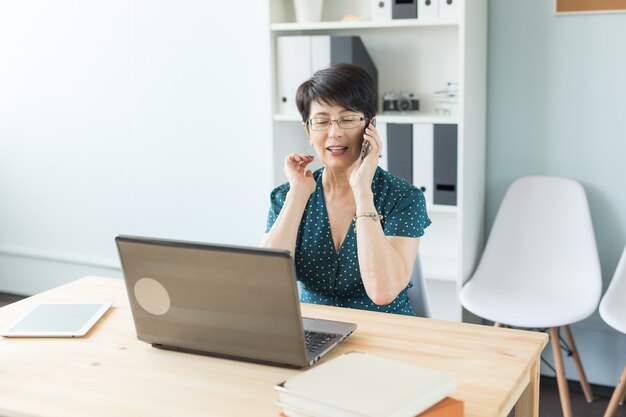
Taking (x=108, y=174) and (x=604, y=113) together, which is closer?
(x=604, y=113)

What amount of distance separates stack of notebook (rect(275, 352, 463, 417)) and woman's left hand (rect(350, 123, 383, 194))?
741 mm

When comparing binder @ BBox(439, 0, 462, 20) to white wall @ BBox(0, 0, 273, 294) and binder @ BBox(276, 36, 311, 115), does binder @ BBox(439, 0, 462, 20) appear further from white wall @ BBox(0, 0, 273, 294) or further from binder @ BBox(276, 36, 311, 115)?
white wall @ BBox(0, 0, 273, 294)

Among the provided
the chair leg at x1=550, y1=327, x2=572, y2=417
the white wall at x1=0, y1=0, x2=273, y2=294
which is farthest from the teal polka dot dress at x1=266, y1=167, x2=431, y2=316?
the white wall at x1=0, y1=0, x2=273, y2=294

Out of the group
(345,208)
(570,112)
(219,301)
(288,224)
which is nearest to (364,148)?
(345,208)

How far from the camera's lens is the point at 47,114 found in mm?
4379

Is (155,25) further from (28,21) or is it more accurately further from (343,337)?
(343,337)

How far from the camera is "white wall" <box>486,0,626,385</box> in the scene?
3137mm

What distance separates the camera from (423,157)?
3.17m

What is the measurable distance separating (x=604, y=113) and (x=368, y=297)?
1.49m

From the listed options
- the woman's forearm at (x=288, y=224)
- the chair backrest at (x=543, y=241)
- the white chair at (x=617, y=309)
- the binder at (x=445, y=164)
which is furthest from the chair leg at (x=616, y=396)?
the woman's forearm at (x=288, y=224)

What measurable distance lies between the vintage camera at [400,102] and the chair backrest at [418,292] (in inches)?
48.2

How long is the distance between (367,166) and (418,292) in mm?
377

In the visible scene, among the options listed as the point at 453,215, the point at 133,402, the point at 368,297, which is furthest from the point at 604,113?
the point at 133,402

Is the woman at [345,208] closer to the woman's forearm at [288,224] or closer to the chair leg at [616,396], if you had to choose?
the woman's forearm at [288,224]
